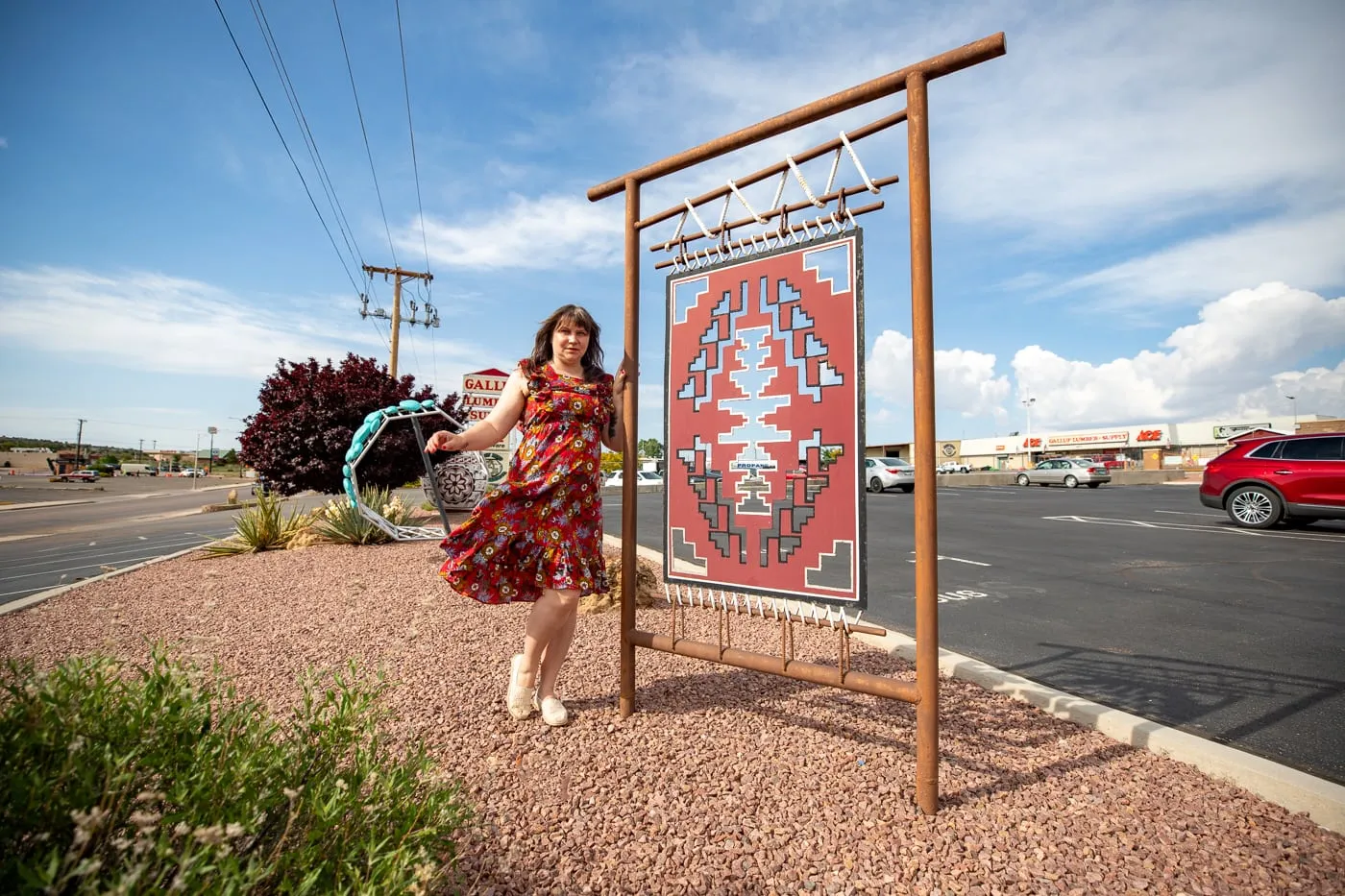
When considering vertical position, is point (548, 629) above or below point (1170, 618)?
above

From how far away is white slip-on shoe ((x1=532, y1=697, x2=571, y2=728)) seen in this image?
255 centimetres

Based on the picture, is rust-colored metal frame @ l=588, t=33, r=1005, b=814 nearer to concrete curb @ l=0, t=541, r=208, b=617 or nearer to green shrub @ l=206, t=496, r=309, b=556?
concrete curb @ l=0, t=541, r=208, b=617

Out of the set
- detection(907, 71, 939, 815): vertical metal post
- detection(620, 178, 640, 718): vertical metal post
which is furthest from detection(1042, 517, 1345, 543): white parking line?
detection(620, 178, 640, 718): vertical metal post

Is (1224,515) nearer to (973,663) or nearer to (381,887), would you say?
(973,663)

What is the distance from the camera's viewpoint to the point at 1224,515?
11555 mm

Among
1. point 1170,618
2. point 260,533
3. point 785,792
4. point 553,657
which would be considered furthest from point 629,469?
point 260,533

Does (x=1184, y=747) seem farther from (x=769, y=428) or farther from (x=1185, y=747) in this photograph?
(x=769, y=428)

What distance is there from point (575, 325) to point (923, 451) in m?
1.54

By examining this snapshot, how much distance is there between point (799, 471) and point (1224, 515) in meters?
13.8

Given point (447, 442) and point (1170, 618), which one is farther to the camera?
point (1170, 618)

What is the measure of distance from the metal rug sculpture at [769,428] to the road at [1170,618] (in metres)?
1.89

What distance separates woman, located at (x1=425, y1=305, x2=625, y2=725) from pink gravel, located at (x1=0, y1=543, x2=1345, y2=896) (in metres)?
0.35

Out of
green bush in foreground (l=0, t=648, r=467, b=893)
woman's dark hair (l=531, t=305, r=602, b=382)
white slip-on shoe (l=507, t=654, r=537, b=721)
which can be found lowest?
white slip-on shoe (l=507, t=654, r=537, b=721)

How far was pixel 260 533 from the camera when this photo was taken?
744 centimetres
